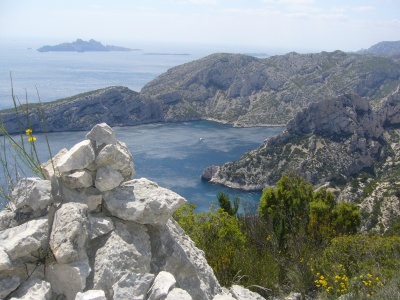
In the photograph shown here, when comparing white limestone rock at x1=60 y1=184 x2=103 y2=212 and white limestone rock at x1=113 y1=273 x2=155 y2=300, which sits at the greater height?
white limestone rock at x1=60 y1=184 x2=103 y2=212

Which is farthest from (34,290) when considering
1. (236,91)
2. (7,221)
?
(236,91)

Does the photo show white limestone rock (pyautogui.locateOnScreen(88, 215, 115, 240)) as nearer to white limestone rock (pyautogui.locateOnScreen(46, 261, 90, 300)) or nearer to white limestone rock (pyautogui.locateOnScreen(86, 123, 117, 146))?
white limestone rock (pyautogui.locateOnScreen(46, 261, 90, 300))

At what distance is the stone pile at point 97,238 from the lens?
5465mm

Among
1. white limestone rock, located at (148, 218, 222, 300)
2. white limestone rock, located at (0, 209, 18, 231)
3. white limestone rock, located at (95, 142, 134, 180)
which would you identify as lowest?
white limestone rock, located at (148, 218, 222, 300)

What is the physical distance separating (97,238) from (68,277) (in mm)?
786

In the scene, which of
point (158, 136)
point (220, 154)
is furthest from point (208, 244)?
point (158, 136)

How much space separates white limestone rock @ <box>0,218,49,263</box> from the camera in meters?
5.48

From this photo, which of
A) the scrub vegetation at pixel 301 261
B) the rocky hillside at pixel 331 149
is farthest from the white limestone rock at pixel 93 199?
the rocky hillside at pixel 331 149

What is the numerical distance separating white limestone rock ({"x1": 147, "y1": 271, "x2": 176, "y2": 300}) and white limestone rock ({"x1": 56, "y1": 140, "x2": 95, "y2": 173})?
7.65 feet

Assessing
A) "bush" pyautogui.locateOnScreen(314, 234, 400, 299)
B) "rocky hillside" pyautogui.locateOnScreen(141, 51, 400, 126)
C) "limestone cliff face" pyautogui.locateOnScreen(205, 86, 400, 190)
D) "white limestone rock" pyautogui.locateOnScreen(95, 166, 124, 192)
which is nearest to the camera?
"white limestone rock" pyautogui.locateOnScreen(95, 166, 124, 192)

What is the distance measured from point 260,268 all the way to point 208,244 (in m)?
2.33

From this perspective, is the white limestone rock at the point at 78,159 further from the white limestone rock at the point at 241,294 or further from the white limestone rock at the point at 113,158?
the white limestone rock at the point at 241,294

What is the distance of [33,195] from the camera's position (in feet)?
20.3

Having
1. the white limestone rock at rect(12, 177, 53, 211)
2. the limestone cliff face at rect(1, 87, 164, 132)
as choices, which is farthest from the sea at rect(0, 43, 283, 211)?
the white limestone rock at rect(12, 177, 53, 211)
